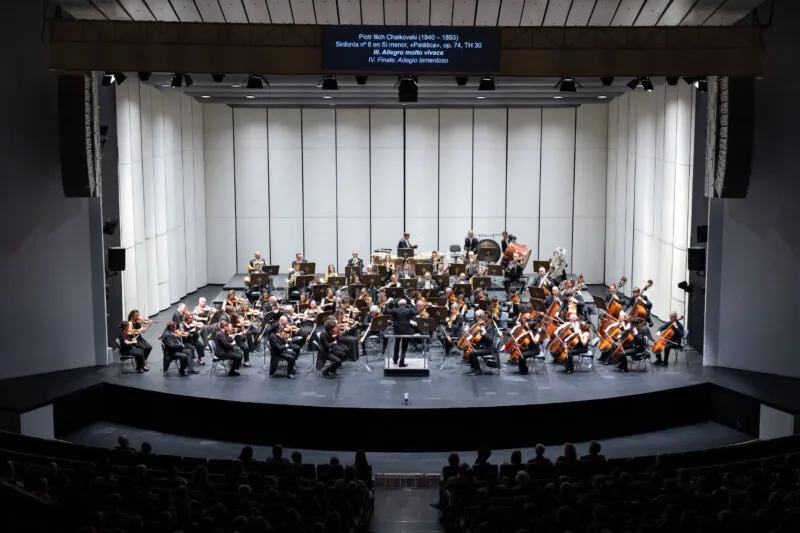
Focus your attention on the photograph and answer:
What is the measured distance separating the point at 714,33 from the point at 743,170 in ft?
7.62

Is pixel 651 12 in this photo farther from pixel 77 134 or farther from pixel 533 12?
pixel 77 134

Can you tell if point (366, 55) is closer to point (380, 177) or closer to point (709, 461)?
point (709, 461)

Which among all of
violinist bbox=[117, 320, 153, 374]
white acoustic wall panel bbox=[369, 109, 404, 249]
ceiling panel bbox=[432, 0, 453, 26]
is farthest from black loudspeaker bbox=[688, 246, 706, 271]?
white acoustic wall panel bbox=[369, 109, 404, 249]

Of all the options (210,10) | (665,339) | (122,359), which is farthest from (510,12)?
(122,359)

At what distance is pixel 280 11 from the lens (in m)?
17.5

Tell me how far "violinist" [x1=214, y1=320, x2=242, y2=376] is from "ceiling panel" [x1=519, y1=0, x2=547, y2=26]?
7.22 metres

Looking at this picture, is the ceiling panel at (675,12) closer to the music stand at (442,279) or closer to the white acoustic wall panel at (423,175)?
the music stand at (442,279)

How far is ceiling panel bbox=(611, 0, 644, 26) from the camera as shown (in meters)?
16.9

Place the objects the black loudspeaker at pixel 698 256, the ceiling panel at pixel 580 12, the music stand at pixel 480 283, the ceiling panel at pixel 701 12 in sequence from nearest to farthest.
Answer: the ceiling panel at pixel 701 12 < the ceiling panel at pixel 580 12 < the black loudspeaker at pixel 698 256 < the music stand at pixel 480 283

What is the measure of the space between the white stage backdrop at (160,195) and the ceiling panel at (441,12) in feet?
22.9

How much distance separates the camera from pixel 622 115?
26391mm

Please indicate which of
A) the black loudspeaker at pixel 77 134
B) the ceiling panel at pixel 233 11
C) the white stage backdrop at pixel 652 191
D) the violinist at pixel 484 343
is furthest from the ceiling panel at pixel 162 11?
the white stage backdrop at pixel 652 191

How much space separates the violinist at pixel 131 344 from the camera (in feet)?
58.7

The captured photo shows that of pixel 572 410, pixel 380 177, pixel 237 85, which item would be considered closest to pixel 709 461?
pixel 572 410
